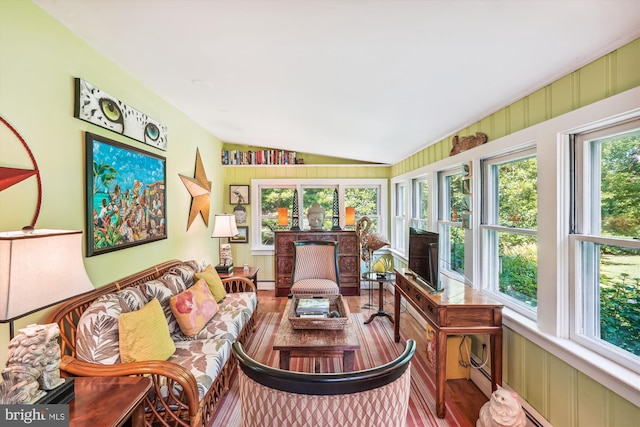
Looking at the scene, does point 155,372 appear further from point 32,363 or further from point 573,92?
point 573,92

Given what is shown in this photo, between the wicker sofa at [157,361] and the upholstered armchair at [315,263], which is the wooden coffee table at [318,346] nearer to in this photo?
the wicker sofa at [157,361]

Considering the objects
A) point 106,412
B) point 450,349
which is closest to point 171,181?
point 106,412

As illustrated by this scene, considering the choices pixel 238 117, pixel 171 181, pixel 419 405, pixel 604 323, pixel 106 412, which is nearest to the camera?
pixel 106 412

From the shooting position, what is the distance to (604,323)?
163 cm

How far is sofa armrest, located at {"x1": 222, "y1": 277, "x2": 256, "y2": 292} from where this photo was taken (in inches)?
141

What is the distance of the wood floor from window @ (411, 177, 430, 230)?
130 centimetres

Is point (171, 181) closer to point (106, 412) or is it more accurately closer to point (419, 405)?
point (106, 412)

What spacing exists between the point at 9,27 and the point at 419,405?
11.2 feet

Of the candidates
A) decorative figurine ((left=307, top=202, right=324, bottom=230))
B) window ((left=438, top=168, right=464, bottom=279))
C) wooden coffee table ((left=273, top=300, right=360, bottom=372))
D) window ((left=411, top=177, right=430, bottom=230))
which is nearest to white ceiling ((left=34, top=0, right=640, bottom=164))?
window ((left=438, top=168, right=464, bottom=279))

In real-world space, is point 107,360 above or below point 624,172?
below

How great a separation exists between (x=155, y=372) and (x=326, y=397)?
115 centimetres

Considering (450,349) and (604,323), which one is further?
(450,349)

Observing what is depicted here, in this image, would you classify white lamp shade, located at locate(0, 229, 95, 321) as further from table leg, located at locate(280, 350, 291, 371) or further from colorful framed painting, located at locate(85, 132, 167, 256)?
table leg, located at locate(280, 350, 291, 371)

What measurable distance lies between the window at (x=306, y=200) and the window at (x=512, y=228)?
2.98 m
